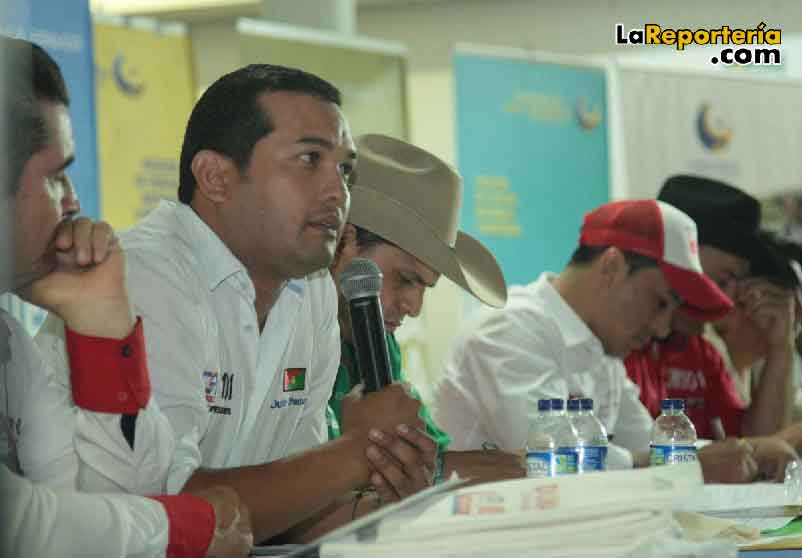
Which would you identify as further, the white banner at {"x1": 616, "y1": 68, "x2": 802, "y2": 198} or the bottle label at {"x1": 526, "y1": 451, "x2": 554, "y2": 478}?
A: the white banner at {"x1": 616, "y1": 68, "x2": 802, "y2": 198}

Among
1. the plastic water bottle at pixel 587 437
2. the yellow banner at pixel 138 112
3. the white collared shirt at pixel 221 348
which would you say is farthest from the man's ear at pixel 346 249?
the yellow banner at pixel 138 112

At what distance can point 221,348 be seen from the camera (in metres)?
1.83

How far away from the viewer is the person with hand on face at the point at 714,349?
369 cm

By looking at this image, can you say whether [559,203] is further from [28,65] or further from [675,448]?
[28,65]

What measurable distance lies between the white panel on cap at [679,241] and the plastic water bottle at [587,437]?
773 mm

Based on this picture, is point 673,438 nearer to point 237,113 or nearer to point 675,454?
point 675,454

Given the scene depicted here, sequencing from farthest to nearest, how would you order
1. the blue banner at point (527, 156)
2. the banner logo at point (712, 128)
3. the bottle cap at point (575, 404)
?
the banner logo at point (712, 128), the blue banner at point (527, 156), the bottle cap at point (575, 404)

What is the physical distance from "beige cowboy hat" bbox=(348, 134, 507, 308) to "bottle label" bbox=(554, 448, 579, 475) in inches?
19.9

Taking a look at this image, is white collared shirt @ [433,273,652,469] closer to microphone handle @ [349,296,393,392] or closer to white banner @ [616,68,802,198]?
microphone handle @ [349,296,393,392]

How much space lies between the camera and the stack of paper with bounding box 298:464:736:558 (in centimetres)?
100

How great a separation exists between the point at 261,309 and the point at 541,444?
0.77 meters

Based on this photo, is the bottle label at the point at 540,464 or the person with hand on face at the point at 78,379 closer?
the person with hand on face at the point at 78,379

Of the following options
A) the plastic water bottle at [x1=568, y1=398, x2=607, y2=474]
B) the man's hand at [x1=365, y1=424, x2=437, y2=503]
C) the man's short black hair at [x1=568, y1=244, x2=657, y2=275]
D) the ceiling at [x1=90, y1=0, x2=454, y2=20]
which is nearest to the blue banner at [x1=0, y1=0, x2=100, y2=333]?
the man's short black hair at [x1=568, y1=244, x2=657, y2=275]

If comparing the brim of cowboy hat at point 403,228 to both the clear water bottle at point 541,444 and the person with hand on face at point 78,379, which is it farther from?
the person with hand on face at point 78,379
